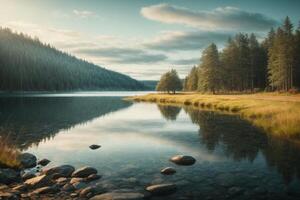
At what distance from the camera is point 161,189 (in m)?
12.0

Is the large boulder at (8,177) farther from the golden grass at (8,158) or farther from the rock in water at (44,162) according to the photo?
the rock in water at (44,162)

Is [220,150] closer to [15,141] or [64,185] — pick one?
[64,185]

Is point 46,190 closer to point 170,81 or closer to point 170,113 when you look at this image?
point 170,113

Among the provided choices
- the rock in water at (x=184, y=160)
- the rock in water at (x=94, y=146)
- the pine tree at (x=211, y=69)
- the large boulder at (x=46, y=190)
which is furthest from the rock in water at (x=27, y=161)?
the pine tree at (x=211, y=69)

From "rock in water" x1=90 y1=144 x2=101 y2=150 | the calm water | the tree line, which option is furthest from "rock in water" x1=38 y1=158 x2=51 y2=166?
the tree line

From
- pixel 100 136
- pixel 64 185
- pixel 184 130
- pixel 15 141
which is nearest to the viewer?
pixel 64 185

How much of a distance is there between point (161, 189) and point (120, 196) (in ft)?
6.17

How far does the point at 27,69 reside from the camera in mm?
169500

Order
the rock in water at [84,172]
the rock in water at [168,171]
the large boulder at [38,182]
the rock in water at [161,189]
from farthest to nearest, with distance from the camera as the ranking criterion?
the rock in water at [168,171], the rock in water at [84,172], the large boulder at [38,182], the rock in water at [161,189]

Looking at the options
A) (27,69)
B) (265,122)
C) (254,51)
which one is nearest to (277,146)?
(265,122)

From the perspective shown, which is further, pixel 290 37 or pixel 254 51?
pixel 254 51

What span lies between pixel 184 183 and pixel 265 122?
20.4 meters

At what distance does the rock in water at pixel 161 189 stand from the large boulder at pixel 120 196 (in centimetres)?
68

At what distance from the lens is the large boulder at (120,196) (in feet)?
35.7
